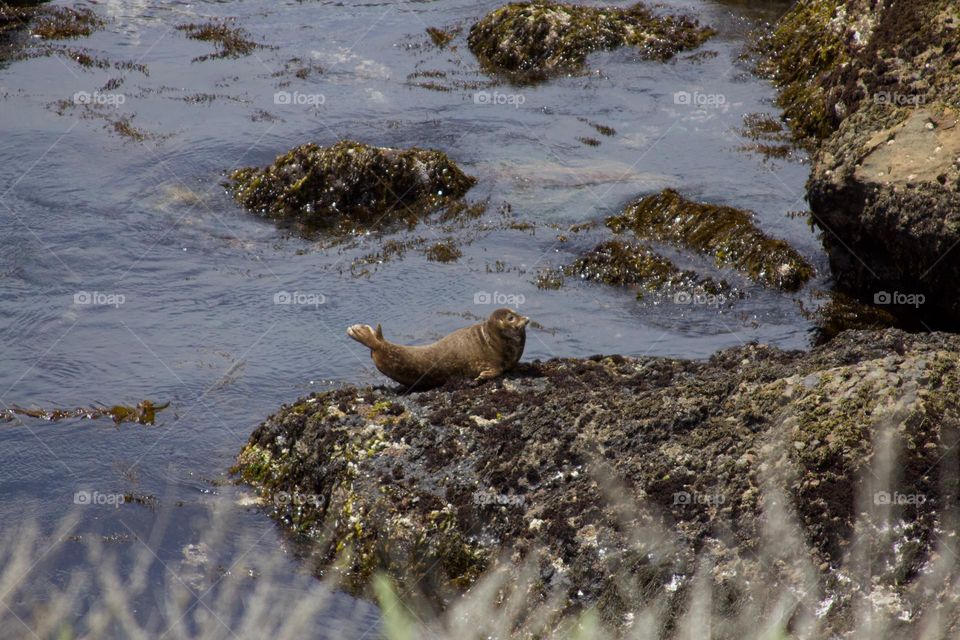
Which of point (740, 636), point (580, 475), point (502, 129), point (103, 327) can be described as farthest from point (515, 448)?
point (502, 129)

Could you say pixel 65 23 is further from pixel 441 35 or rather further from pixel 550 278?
pixel 550 278

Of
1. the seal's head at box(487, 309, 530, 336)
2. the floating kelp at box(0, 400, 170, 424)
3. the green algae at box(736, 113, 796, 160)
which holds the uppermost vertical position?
the green algae at box(736, 113, 796, 160)

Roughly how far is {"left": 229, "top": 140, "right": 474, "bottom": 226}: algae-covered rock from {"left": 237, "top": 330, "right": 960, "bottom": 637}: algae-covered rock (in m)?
6.27

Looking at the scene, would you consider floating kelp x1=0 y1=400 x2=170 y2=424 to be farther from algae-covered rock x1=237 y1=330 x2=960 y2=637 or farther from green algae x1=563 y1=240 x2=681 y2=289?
green algae x1=563 y1=240 x2=681 y2=289

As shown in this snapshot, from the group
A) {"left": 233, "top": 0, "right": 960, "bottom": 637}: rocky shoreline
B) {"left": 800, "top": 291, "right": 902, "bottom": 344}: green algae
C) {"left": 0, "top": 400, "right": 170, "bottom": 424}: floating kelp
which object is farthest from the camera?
{"left": 800, "top": 291, "right": 902, "bottom": 344}: green algae

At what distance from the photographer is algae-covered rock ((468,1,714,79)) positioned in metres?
19.3

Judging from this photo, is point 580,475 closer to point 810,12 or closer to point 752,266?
point 752,266

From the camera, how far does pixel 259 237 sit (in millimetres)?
13500

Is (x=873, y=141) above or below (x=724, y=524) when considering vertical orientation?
above

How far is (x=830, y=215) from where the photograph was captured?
1122 centimetres

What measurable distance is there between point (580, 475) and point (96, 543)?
3220 millimetres

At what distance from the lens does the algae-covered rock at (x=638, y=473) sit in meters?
5.61

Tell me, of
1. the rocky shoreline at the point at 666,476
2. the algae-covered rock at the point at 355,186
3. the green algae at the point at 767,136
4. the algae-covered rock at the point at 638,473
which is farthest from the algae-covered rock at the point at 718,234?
the algae-covered rock at the point at 638,473

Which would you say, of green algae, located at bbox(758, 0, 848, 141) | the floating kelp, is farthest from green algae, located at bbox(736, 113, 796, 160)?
the floating kelp
